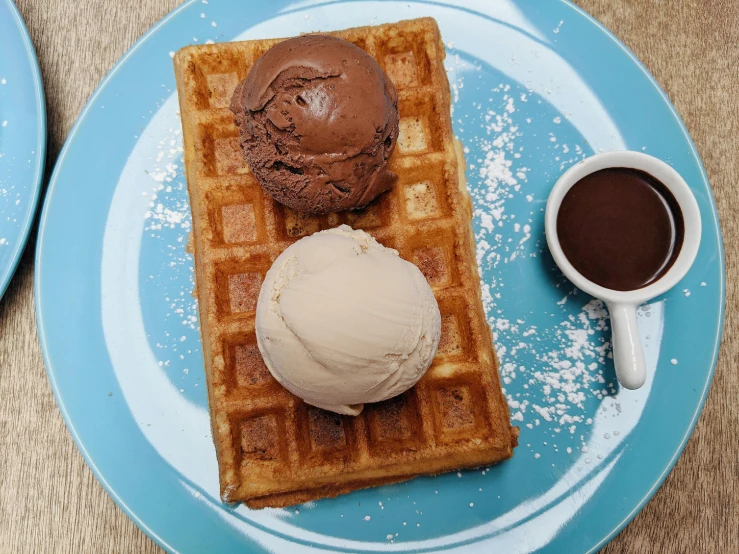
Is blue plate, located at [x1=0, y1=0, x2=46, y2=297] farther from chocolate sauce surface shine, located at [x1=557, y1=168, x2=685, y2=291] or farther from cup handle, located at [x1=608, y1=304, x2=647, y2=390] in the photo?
cup handle, located at [x1=608, y1=304, x2=647, y2=390]

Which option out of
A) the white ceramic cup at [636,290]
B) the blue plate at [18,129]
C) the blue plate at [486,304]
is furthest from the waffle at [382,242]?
the blue plate at [18,129]

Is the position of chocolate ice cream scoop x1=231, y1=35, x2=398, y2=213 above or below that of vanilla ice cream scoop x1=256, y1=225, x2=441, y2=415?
above

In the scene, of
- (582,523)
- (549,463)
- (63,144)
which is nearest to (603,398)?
(549,463)

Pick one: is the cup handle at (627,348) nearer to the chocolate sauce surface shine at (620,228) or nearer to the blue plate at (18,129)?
the chocolate sauce surface shine at (620,228)

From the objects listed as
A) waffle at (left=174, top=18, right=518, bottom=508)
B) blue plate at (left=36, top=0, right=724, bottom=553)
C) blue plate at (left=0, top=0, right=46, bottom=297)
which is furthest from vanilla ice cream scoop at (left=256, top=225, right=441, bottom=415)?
blue plate at (left=0, top=0, right=46, bottom=297)

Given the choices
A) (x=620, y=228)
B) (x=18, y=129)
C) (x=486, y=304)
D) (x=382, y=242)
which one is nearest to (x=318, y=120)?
(x=382, y=242)

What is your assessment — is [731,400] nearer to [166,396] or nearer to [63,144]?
[166,396]
